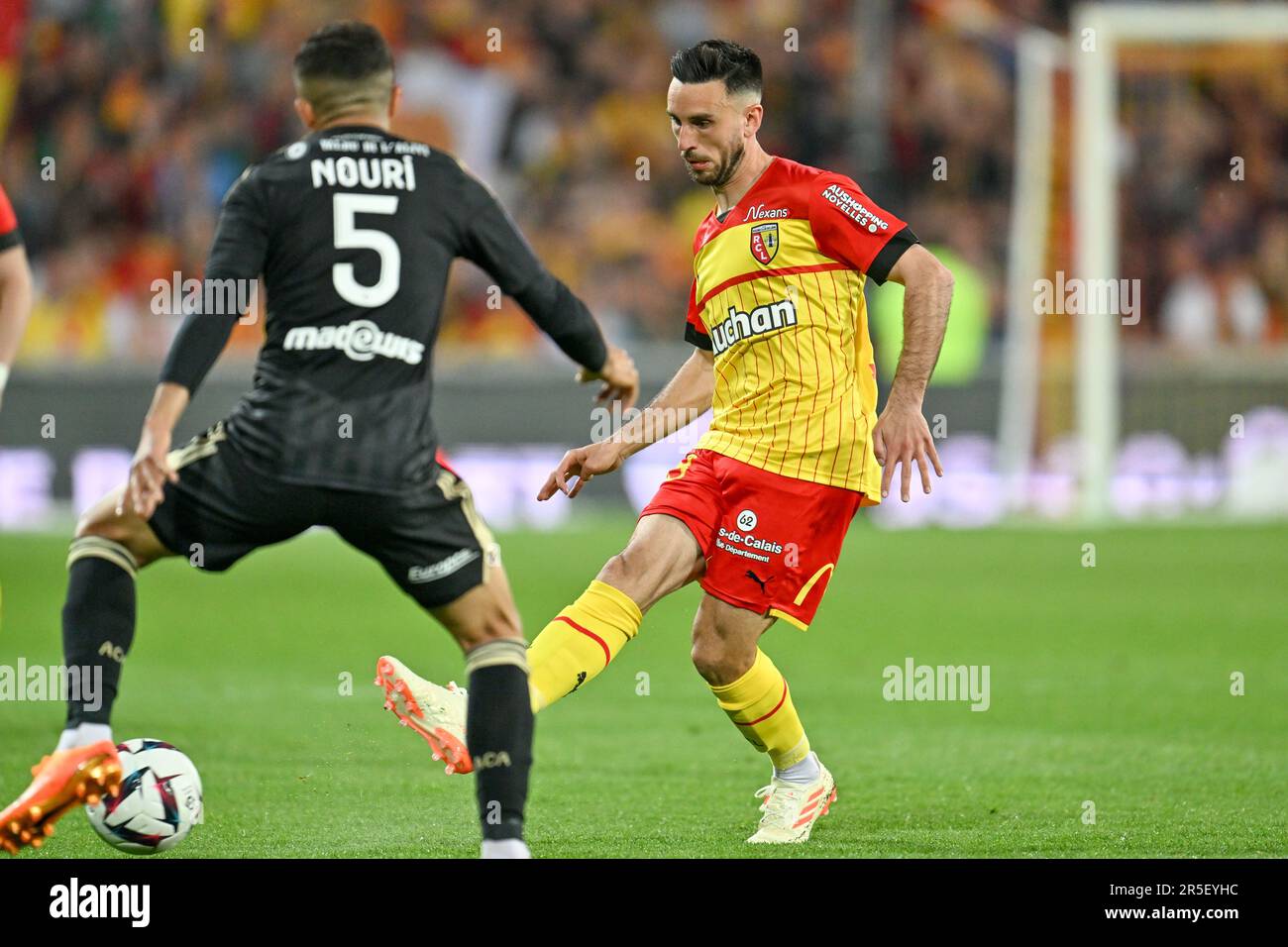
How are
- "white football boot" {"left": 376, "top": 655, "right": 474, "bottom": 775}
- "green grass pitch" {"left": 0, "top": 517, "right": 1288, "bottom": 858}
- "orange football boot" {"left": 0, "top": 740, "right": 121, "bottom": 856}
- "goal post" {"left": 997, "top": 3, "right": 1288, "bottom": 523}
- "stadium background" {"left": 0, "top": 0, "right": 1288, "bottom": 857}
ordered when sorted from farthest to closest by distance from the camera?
"goal post" {"left": 997, "top": 3, "right": 1288, "bottom": 523}, "stadium background" {"left": 0, "top": 0, "right": 1288, "bottom": 857}, "green grass pitch" {"left": 0, "top": 517, "right": 1288, "bottom": 858}, "white football boot" {"left": 376, "top": 655, "right": 474, "bottom": 775}, "orange football boot" {"left": 0, "top": 740, "right": 121, "bottom": 856}

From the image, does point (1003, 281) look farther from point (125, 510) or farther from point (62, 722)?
point (125, 510)

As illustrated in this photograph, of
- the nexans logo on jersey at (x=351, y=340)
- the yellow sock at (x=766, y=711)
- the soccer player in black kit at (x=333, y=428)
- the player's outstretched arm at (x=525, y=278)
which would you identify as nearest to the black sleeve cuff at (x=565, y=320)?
the player's outstretched arm at (x=525, y=278)

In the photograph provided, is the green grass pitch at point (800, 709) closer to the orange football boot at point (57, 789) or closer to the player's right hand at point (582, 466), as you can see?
the orange football boot at point (57, 789)

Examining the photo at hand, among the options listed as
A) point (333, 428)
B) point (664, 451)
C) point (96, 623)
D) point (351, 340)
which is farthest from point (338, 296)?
point (664, 451)

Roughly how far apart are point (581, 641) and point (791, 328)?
1135mm

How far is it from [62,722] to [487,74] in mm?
14804

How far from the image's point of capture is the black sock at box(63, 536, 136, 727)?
4621 mm

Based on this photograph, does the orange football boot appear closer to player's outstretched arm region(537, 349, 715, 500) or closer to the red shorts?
player's outstretched arm region(537, 349, 715, 500)

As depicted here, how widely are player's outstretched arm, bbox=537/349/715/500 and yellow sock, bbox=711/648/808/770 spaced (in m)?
0.72

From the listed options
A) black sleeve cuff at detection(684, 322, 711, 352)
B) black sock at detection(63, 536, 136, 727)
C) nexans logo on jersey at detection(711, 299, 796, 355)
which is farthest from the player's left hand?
black sock at detection(63, 536, 136, 727)

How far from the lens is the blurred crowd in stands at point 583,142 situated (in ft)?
68.6

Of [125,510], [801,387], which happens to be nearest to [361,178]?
[125,510]

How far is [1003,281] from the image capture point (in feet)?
72.1

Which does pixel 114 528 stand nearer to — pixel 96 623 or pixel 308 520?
pixel 96 623
